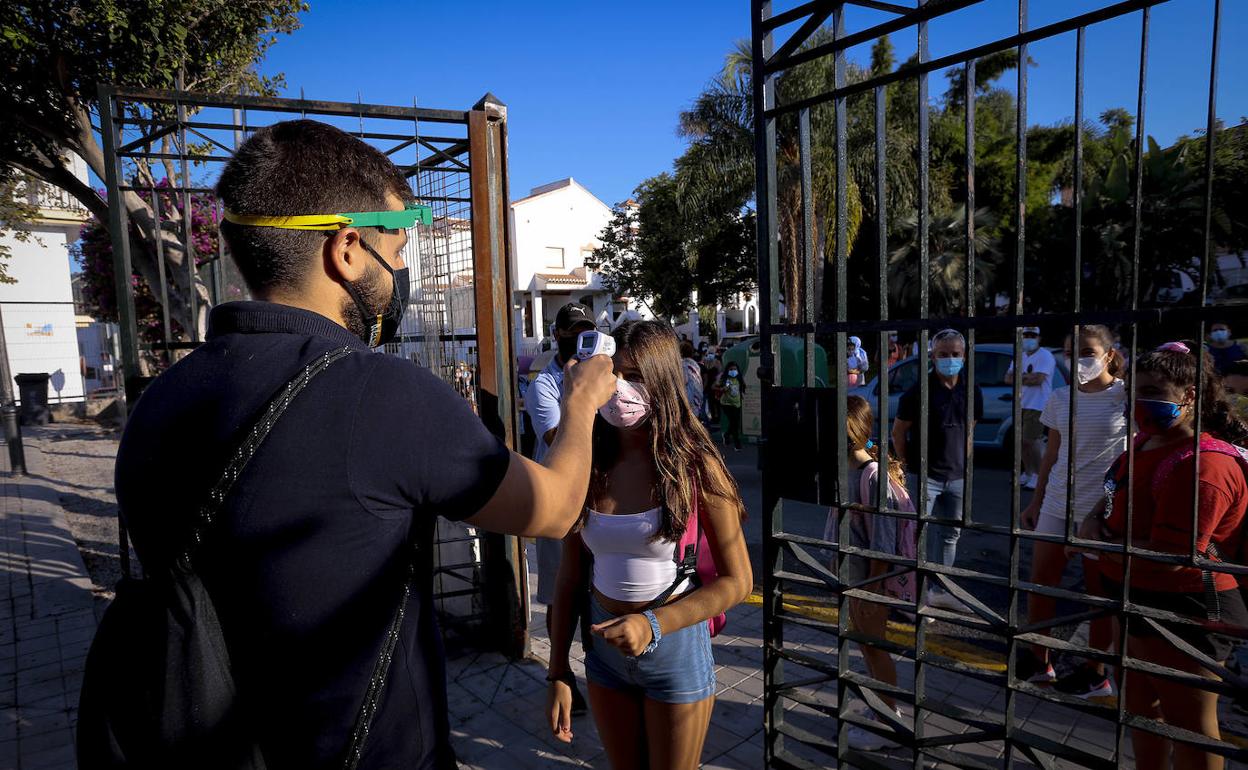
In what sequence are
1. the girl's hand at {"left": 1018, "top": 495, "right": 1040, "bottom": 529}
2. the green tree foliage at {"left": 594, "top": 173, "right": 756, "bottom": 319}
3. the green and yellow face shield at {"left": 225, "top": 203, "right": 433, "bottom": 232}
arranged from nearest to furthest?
1. the green and yellow face shield at {"left": 225, "top": 203, "right": 433, "bottom": 232}
2. the girl's hand at {"left": 1018, "top": 495, "right": 1040, "bottom": 529}
3. the green tree foliage at {"left": 594, "top": 173, "right": 756, "bottom": 319}

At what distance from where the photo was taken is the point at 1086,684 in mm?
3725

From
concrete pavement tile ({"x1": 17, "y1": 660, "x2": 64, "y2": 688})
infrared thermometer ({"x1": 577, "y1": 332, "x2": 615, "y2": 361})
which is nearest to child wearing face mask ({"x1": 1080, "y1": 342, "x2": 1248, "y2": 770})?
infrared thermometer ({"x1": 577, "y1": 332, "x2": 615, "y2": 361})

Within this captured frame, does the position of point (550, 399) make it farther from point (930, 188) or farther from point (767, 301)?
point (930, 188)

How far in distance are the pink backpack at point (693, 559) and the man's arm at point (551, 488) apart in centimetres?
80

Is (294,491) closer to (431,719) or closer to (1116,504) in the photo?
(431,719)

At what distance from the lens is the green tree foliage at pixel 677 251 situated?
2006 cm

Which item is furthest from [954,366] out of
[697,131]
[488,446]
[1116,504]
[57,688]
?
[697,131]

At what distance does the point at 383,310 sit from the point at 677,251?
21.6 metres

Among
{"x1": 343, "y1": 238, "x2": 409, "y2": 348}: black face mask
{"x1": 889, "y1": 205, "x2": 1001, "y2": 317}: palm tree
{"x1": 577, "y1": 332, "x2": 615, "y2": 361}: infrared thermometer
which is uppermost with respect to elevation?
{"x1": 889, "y1": 205, "x2": 1001, "y2": 317}: palm tree

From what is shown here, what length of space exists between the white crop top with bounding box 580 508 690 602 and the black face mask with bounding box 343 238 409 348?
971 mm

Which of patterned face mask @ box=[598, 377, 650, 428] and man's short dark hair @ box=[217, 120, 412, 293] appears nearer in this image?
man's short dark hair @ box=[217, 120, 412, 293]

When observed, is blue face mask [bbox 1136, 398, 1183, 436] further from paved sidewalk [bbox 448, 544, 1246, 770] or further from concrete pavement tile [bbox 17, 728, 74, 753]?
concrete pavement tile [bbox 17, 728, 74, 753]

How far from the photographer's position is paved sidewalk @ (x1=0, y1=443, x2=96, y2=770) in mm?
3453

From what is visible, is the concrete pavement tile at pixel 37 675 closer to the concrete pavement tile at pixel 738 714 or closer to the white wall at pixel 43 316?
the concrete pavement tile at pixel 738 714
